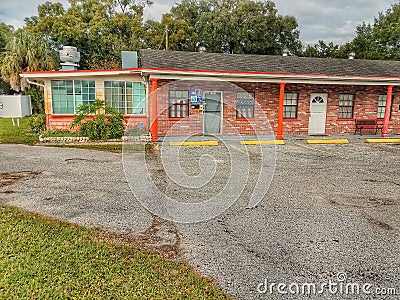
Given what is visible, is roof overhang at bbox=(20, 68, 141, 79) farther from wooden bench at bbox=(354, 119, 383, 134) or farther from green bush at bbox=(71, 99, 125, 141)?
wooden bench at bbox=(354, 119, 383, 134)

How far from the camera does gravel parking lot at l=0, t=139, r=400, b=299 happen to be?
317cm

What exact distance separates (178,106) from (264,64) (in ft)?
14.5

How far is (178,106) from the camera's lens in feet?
42.1

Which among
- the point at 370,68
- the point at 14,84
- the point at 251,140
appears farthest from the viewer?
the point at 14,84

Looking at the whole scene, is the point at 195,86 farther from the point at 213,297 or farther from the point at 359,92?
the point at 213,297

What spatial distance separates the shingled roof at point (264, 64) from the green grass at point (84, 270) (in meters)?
8.80

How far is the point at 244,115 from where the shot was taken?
44.7ft

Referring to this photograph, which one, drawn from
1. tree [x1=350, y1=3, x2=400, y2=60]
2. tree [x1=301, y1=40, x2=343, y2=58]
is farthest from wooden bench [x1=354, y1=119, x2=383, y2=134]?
tree [x1=350, y1=3, x2=400, y2=60]

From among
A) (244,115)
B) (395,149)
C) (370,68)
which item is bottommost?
(395,149)

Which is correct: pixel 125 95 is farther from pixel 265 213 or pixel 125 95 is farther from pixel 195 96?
pixel 265 213

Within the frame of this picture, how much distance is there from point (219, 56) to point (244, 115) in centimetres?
341

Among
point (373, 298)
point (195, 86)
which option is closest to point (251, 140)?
point (195, 86)

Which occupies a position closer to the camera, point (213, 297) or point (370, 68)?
point (213, 297)

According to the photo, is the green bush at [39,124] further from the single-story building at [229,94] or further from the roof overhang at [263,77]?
the roof overhang at [263,77]
